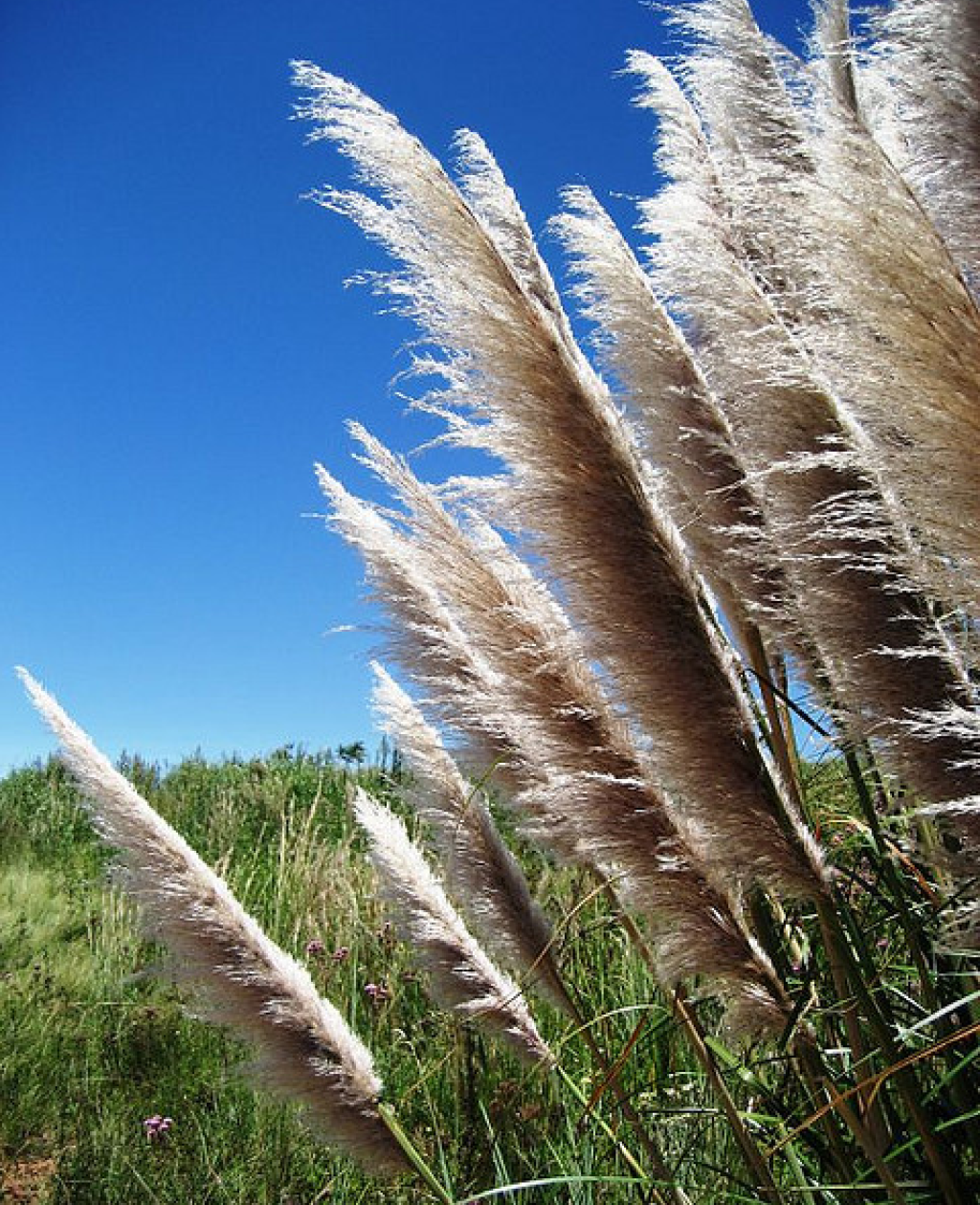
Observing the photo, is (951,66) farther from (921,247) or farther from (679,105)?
(679,105)

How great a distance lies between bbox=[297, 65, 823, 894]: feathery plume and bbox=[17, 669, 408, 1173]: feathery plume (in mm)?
1198

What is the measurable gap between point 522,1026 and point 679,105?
2001 mm

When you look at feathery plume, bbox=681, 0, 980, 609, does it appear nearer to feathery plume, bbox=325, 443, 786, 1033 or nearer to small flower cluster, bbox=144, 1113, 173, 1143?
feathery plume, bbox=325, 443, 786, 1033

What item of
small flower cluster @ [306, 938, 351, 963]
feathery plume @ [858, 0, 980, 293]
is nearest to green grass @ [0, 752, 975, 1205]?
small flower cluster @ [306, 938, 351, 963]

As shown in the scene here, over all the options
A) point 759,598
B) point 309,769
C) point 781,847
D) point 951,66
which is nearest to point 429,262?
point 951,66

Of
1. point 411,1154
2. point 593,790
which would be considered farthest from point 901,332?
point 411,1154

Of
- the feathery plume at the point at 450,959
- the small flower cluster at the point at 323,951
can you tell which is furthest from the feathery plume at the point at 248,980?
the small flower cluster at the point at 323,951

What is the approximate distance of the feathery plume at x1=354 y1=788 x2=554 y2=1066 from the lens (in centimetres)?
257

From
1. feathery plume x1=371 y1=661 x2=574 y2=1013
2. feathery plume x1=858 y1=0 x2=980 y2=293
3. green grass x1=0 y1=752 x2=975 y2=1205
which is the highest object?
feathery plume x1=858 y1=0 x2=980 y2=293

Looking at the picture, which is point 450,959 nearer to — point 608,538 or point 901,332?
point 608,538

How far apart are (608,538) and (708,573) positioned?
2.60ft

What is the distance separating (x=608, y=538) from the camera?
5.15 ft

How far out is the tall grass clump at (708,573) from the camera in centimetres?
130

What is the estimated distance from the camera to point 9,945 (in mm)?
7695
